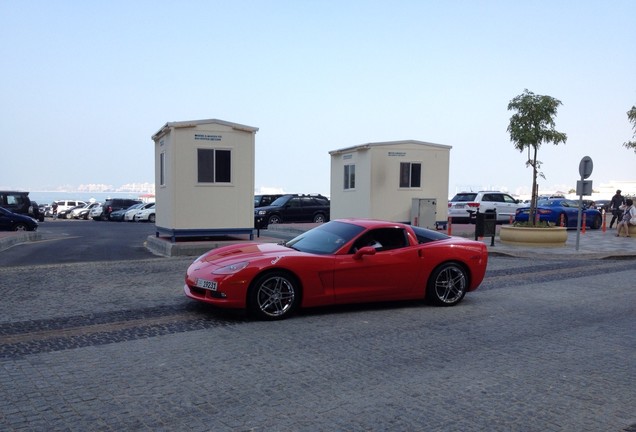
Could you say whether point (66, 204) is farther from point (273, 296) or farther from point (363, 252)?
point (363, 252)

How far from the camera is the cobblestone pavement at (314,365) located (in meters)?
4.25

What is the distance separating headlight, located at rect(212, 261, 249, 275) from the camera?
735 cm

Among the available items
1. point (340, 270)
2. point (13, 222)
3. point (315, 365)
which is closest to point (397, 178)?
point (340, 270)

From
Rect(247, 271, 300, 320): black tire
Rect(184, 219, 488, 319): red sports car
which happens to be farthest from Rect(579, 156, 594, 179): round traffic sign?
→ Rect(247, 271, 300, 320): black tire

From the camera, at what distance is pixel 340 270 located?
25.8 ft

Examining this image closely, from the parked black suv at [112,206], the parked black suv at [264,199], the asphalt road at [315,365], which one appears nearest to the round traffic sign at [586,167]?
the asphalt road at [315,365]

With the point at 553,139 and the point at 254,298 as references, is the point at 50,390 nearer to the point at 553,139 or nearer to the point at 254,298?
the point at 254,298

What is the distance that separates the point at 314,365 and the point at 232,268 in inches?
89.8

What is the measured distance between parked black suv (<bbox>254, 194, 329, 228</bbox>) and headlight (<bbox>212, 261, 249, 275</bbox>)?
65.9 feet

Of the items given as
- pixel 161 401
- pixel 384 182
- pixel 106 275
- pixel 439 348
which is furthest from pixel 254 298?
pixel 384 182

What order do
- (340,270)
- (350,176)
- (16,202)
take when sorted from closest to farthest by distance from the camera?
(340,270), (350,176), (16,202)

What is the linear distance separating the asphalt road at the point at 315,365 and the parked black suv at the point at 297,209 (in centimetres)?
1896

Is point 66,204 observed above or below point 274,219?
below

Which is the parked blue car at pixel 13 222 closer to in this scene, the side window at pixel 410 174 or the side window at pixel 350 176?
the side window at pixel 350 176
